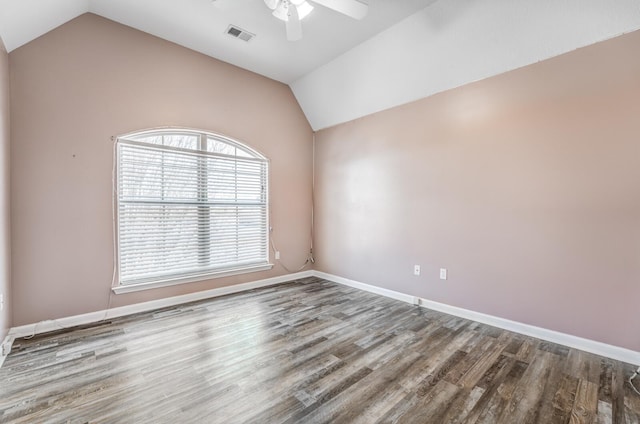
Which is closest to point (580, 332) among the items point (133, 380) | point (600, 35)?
point (600, 35)

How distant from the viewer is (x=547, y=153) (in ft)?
8.70

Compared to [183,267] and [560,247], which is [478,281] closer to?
[560,247]

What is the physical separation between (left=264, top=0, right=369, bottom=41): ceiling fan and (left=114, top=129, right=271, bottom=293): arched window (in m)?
1.91

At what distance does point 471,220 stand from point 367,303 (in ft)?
5.24

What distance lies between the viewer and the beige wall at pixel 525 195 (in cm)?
232

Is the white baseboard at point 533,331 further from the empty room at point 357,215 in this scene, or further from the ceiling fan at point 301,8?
the ceiling fan at point 301,8

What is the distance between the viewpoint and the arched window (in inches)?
128

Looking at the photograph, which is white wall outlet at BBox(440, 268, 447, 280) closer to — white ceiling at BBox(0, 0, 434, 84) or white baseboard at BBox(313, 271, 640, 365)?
white baseboard at BBox(313, 271, 640, 365)

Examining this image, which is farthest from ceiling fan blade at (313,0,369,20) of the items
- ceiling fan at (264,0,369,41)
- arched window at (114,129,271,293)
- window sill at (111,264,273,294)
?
window sill at (111,264,273,294)

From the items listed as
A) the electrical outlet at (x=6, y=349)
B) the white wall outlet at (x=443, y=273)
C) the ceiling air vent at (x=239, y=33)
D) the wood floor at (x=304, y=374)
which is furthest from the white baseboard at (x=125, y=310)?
the ceiling air vent at (x=239, y=33)

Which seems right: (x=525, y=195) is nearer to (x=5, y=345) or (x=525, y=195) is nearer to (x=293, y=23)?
(x=293, y=23)

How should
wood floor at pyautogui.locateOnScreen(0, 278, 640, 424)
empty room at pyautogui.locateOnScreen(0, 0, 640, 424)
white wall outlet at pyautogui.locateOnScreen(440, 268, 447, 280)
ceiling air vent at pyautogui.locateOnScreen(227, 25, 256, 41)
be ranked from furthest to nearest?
white wall outlet at pyautogui.locateOnScreen(440, 268, 447, 280) → ceiling air vent at pyautogui.locateOnScreen(227, 25, 256, 41) → empty room at pyautogui.locateOnScreen(0, 0, 640, 424) → wood floor at pyautogui.locateOnScreen(0, 278, 640, 424)

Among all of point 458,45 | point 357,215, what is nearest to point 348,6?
point 458,45

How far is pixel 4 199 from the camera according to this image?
96.5 inches
